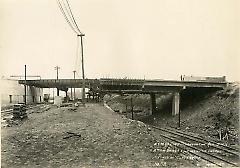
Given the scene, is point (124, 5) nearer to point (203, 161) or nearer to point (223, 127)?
point (203, 161)

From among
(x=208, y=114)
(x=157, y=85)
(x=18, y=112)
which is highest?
(x=157, y=85)

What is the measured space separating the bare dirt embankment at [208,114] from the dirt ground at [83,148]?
24.4 ft

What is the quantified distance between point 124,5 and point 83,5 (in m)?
1.62

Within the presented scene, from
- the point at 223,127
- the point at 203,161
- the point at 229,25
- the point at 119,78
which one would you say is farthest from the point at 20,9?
the point at 119,78

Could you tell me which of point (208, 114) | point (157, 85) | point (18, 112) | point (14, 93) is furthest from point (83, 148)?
point (14, 93)

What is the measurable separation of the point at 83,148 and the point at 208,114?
20853 mm

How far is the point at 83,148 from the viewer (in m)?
14.3

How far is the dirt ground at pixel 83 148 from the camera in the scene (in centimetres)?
1265

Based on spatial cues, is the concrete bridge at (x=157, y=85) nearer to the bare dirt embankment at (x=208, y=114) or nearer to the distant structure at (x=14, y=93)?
the bare dirt embankment at (x=208, y=114)

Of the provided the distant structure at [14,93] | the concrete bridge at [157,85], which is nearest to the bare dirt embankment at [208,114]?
the concrete bridge at [157,85]

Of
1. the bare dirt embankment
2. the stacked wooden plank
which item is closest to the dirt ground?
the stacked wooden plank

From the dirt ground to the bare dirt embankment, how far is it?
24.4 feet

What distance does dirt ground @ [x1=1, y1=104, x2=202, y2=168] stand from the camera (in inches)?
498

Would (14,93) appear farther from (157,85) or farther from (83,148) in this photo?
(83,148)
